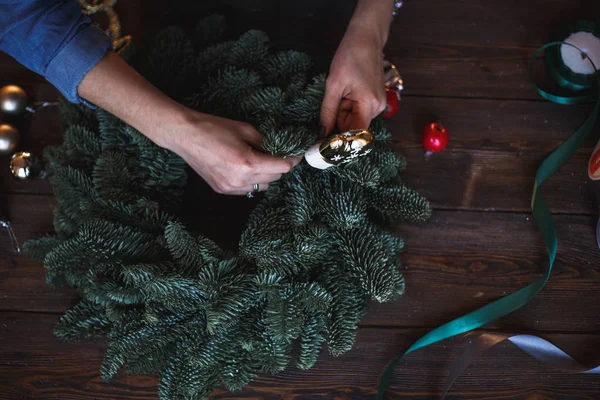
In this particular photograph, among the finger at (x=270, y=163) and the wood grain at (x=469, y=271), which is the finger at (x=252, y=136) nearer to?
the finger at (x=270, y=163)

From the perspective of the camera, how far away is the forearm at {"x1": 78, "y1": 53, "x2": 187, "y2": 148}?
2.36 ft

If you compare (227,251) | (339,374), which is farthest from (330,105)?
(339,374)

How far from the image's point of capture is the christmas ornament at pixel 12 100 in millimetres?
950

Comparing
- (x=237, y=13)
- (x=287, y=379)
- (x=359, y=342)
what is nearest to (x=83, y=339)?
(x=287, y=379)

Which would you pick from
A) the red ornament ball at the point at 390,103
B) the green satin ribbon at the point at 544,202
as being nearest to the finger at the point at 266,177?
the red ornament ball at the point at 390,103

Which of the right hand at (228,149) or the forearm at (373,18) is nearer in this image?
the right hand at (228,149)

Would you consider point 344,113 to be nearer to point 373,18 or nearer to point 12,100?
point 373,18

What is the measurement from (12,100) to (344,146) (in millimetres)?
705

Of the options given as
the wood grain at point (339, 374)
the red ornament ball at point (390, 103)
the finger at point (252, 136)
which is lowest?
the wood grain at point (339, 374)

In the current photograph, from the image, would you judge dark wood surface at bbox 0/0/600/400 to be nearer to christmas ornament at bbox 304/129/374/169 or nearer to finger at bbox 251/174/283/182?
finger at bbox 251/174/283/182

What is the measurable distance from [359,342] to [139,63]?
2.10ft

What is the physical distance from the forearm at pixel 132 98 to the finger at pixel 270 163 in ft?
0.41

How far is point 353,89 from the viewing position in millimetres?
756

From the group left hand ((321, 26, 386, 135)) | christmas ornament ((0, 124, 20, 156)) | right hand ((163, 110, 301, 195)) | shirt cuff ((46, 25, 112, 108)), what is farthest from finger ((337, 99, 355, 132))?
christmas ornament ((0, 124, 20, 156))
